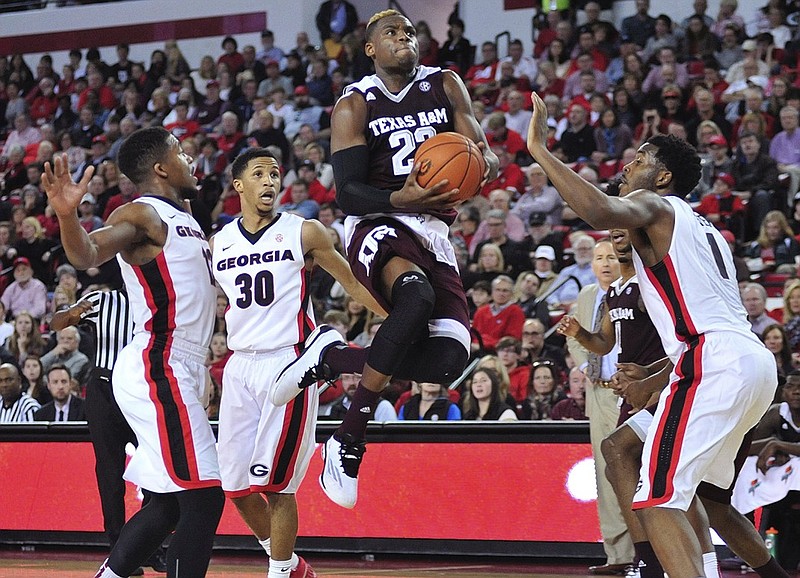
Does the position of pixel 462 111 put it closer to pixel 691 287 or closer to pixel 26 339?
pixel 691 287

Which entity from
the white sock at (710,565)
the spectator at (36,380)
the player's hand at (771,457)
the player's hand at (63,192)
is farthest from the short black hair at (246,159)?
the spectator at (36,380)

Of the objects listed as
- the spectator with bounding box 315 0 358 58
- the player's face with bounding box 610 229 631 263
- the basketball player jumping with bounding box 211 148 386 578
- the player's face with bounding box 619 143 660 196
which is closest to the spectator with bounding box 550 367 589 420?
the player's face with bounding box 610 229 631 263

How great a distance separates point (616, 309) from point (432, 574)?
7.48ft

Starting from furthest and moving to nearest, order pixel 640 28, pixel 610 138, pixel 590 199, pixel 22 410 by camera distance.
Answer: pixel 640 28, pixel 610 138, pixel 22 410, pixel 590 199

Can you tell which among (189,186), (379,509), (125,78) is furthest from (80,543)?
(125,78)

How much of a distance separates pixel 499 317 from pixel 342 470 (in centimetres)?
601

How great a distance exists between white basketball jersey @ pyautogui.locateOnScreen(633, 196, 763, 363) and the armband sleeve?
112cm

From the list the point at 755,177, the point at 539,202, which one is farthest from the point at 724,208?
the point at 539,202

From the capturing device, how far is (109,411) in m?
7.19

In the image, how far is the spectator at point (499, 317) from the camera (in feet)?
35.9

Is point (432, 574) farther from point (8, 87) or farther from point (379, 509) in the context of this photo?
point (8, 87)

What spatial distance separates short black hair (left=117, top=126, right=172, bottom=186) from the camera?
5.54 meters

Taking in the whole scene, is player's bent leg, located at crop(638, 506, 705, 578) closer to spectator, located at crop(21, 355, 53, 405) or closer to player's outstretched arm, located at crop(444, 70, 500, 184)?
player's outstretched arm, located at crop(444, 70, 500, 184)

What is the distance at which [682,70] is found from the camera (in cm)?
1442
